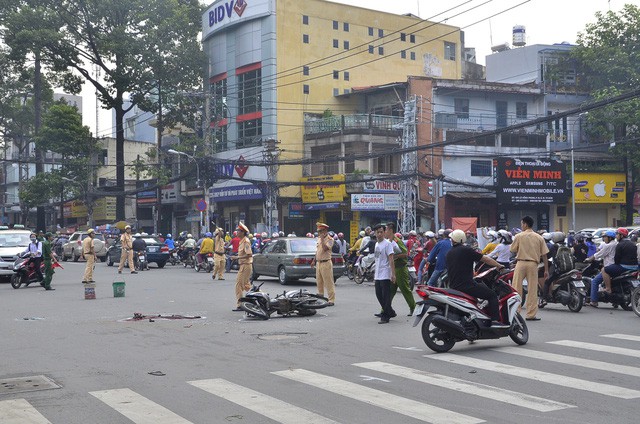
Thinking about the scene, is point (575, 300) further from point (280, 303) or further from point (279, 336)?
point (279, 336)

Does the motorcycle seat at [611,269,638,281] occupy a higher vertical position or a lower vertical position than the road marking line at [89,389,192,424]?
higher

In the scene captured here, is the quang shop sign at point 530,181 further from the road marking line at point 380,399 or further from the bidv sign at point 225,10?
the road marking line at point 380,399

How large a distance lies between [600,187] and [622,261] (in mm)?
36989

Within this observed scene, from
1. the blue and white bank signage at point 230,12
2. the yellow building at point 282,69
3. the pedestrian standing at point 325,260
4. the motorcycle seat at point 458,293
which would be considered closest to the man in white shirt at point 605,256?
the pedestrian standing at point 325,260

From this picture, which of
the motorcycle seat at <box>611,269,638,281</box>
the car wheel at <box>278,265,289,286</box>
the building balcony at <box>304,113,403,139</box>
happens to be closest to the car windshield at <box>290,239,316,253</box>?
the car wheel at <box>278,265,289,286</box>

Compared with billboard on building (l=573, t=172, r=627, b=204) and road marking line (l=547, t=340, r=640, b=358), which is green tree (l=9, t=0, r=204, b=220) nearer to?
billboard on building (l=573, t=172, r=627, b=204)

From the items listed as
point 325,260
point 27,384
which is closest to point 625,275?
point 325,260

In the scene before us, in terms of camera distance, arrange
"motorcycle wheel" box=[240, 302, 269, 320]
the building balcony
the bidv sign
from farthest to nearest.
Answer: the bidv sign
the building balcony
"motorcycle wheel" box=[240, 302, 269, 320]

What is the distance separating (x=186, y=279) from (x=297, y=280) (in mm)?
4650

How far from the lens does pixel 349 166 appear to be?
5122 centimetres

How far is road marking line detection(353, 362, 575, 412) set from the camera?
7.56 meters

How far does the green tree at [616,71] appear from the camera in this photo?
4825 centimetres

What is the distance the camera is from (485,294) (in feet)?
36.0

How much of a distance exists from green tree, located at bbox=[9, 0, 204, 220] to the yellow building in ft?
9.67
